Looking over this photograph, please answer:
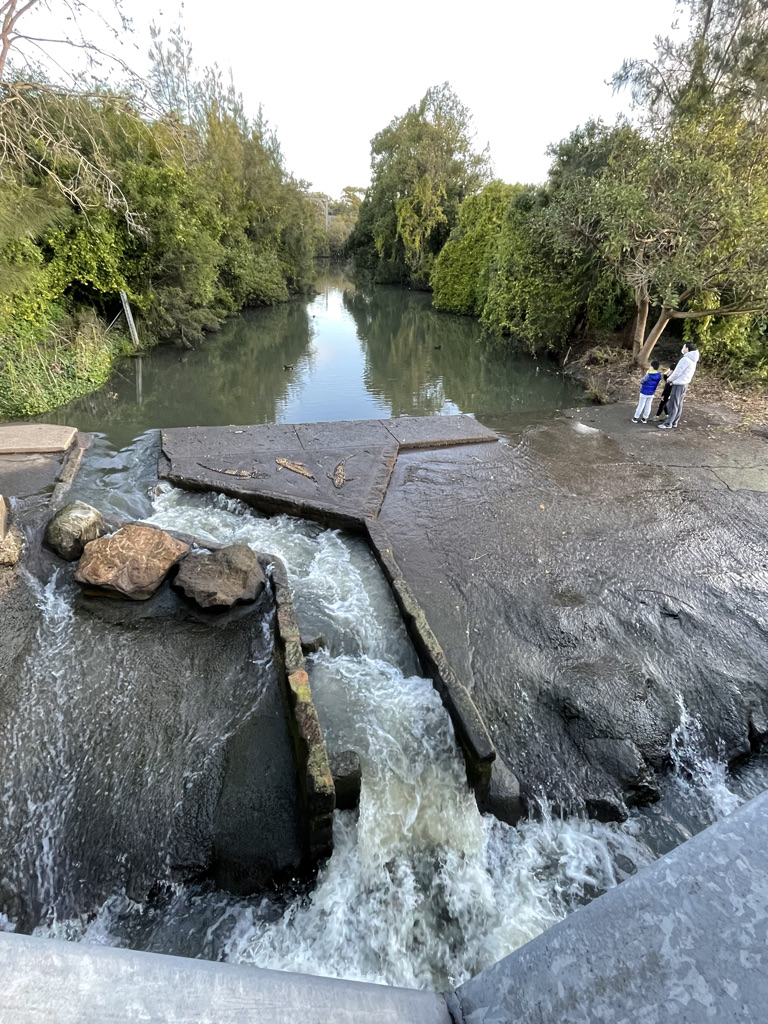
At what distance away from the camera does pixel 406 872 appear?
3.43 meters

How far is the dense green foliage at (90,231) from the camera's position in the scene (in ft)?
32.9

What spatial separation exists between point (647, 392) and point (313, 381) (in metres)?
8.67

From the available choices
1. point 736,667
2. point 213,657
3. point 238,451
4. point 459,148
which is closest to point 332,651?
point 213,657

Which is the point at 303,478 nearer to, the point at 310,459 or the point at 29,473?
the point at 310,459

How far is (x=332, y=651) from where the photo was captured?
489 cm

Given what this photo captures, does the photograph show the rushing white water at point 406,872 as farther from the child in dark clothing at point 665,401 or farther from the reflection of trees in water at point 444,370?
the reflection of trees in water at point 444,370

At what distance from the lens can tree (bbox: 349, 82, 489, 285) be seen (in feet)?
107

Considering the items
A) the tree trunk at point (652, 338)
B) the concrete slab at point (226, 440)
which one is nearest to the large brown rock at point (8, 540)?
the concrete slab at point (226, 440)

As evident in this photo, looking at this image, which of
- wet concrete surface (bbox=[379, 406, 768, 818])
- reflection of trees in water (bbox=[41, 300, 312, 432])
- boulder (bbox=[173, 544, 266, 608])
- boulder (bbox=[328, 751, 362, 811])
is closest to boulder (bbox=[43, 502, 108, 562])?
boulder (bbox=[173, 544, 266, 608])

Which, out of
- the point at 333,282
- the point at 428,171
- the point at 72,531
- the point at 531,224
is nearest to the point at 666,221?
the point at 531,224

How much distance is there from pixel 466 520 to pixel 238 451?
4.06m

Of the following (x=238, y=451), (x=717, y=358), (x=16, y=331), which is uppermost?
(x=717, y=358)

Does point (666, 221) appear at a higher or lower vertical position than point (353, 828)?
higher

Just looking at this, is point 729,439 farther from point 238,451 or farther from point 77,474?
point 77,474
